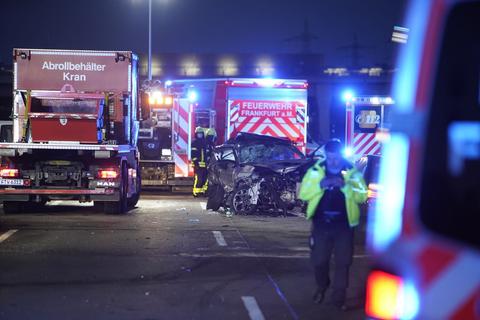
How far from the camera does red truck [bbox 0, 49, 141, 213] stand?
48.6ft

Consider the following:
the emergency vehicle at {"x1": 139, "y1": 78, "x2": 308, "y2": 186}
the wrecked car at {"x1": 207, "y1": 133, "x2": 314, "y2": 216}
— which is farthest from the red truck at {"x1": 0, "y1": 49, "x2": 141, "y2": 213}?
the emergency vehicle at {"x1": 139, "y1": 78, "x2": 308, "y2": 186}

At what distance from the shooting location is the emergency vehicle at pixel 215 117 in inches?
810

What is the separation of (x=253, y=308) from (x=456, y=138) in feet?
17.4

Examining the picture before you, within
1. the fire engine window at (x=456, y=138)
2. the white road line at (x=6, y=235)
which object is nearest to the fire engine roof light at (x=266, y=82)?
the white road line at (x=6, y=235)

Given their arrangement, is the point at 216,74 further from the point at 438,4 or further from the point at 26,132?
the point at 438,4

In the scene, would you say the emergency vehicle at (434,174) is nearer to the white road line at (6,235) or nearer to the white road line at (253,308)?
the white road line at (253,308)

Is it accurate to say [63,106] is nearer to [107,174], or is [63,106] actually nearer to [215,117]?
[107,174]

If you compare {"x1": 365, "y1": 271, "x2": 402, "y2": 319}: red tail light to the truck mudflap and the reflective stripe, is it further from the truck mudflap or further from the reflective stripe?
the truck mudflap

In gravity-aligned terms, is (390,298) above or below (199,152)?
above

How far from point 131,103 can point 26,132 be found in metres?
2.34

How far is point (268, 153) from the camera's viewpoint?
16500mm

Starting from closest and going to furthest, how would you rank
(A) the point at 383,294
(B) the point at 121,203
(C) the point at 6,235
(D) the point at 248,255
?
(A) the point at 383,294
(D) the point at 248,255
(C) the point at 6,235
(B) the point at 121,203

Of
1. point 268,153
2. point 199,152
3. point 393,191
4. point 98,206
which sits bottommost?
point 98,206

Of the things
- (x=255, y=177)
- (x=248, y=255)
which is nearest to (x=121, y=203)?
(x=255, y=177)
